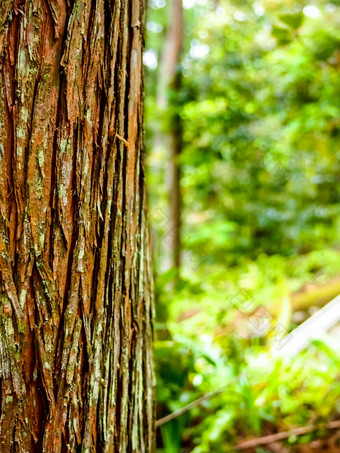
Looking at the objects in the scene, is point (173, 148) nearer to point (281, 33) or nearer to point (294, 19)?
point (281, 33)

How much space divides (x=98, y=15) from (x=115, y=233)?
569 mm

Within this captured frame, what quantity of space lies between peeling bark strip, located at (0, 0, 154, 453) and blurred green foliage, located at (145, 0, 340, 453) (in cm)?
84

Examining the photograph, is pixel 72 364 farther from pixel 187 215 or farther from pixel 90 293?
pixel 187 215

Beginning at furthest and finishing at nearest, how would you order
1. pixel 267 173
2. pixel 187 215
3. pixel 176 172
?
1. pixel 187 215
2. pixel 267 173
3. pixel 176 172

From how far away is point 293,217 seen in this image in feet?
19.1

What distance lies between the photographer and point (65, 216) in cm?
111

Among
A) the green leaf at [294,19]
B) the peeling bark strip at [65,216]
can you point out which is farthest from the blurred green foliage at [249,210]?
the peeling bark strip at [65,216]

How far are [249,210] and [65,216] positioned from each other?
16.5 ft

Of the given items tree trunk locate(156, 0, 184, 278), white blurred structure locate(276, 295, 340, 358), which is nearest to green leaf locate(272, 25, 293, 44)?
white blurred structure locate(276, 295, 340, 358)

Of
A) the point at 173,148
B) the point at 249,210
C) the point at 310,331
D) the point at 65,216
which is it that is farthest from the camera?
the point at 249,210

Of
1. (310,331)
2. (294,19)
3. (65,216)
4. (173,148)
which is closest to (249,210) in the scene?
(173,148)

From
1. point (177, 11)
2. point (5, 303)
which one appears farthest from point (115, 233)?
point (177, 11)

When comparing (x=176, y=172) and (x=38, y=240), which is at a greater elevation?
(x=176, y=172)

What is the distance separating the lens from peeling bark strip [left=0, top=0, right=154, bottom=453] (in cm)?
106
